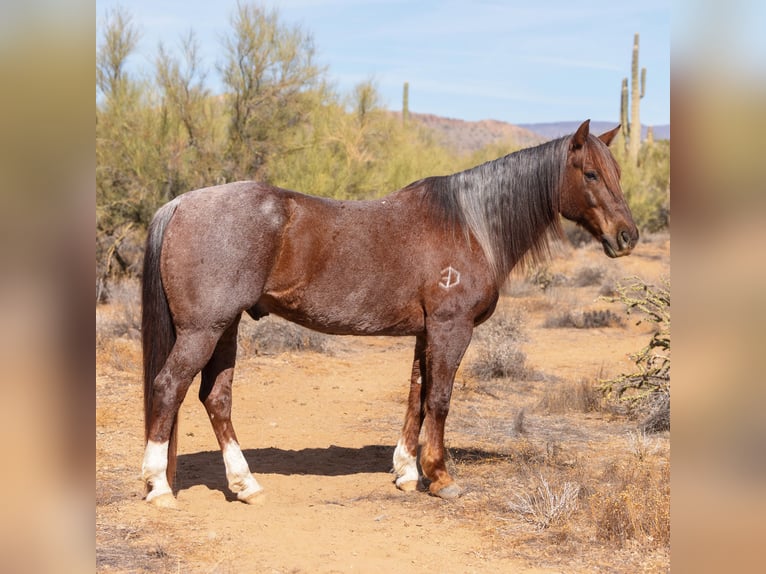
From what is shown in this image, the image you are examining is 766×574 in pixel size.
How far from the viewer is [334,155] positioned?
53.9 ft

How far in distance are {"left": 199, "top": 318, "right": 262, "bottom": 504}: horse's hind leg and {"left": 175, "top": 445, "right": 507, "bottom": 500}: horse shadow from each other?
46 cm

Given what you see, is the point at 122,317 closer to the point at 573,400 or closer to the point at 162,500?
the point at 573,400

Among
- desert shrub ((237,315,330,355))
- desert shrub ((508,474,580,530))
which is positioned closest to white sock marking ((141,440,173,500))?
desert shrub ((508,474,580,530))

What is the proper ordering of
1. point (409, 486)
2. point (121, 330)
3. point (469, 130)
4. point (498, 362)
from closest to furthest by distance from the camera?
point (409, 486) → point (498, 362) → point (121, 330) → point (469, 130)

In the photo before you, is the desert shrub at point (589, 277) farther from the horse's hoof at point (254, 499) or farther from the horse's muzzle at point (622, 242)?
the horse's hoof at point (254, 499)

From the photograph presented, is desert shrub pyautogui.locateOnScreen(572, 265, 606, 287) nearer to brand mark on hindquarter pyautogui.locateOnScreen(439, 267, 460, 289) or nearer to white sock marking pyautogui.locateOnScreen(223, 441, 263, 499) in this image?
brand mark on hindquarter pyautogui.locateOnScreen(439, 267, 460, 289)

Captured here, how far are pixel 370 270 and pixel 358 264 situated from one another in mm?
94

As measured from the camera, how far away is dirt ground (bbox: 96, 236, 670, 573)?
161 inches

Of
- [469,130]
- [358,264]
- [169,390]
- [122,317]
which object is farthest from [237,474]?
[469,130]

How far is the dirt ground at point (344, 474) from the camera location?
13.5ft

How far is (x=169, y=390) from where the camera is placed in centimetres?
457

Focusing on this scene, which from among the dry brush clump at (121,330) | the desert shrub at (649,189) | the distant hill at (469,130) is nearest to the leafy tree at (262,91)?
the dry brush clump at (121,330)
